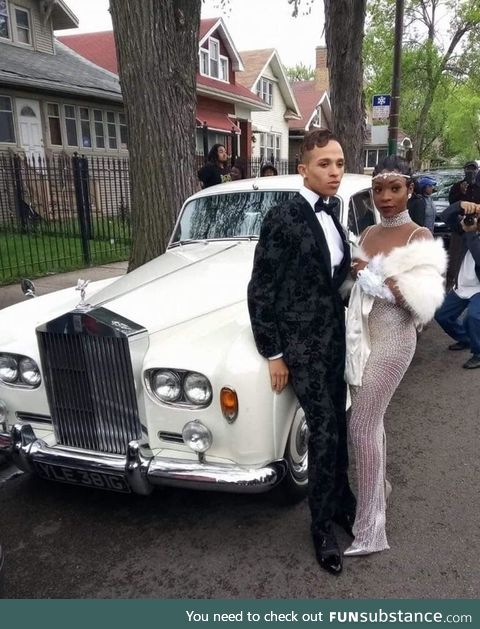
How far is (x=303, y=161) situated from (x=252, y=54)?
31662mm

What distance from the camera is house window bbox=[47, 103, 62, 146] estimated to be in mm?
17344

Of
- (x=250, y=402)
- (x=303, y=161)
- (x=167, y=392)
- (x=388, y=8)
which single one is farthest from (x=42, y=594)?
(x=388, y=8)

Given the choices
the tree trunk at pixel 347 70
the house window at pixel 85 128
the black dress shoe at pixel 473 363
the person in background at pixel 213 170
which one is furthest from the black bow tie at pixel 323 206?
the house window at pixel 85 128

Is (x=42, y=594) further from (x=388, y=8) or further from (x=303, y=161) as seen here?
(x=388, y=8)

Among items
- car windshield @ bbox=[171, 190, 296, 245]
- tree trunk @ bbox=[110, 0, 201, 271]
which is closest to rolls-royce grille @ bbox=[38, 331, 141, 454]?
car windshield @ bbox=[171, 190, 296, 245]

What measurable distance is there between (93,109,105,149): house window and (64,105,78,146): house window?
0.99m

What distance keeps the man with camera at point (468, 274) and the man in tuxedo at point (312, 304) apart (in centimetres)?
300

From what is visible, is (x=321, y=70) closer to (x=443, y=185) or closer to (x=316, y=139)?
(x=443, y=185)

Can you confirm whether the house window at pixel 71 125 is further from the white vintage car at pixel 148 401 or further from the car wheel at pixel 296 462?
the car wheel at pixel 296 462

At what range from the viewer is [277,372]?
254cm

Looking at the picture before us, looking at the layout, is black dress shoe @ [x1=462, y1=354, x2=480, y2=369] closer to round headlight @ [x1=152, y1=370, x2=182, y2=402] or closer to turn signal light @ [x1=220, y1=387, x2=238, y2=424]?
turn signal light @ [x1=220, y1=387, x2=238, y2=424]

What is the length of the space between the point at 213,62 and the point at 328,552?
25429 millimetres

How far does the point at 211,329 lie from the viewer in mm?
2941

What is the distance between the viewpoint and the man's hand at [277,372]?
2.54m
